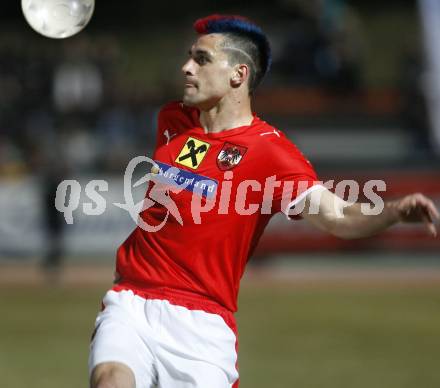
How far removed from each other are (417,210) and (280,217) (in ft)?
37.5

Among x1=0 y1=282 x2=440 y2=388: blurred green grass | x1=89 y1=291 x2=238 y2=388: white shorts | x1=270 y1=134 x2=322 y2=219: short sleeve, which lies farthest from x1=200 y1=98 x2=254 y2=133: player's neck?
x1=0 y1=282 x2=440 y2=388: blurred green grass

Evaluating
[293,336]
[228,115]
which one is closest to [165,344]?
[228,115]

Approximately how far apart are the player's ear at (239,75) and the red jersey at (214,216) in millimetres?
250

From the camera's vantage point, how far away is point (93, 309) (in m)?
12.6

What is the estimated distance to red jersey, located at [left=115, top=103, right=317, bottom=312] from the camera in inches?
196

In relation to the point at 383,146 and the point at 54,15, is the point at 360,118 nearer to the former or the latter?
the point at 383,146

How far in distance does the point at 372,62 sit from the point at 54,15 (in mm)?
19040

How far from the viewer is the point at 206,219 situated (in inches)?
199

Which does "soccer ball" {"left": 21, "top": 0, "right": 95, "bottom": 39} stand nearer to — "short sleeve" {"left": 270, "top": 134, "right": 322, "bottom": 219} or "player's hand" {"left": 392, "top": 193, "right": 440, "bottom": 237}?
"short sleeve" {"left": 270, "top": 134, "right": 322, "bottom": 219}

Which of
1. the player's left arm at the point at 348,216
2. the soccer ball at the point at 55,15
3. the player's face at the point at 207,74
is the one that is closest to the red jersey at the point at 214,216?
the player's left arm at the point at 348,216

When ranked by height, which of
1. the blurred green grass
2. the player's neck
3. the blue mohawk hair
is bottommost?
the blurred green grass

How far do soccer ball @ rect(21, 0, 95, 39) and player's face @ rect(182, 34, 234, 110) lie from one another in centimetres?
68

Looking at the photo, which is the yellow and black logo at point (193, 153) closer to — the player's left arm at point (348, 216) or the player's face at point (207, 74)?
the player's face at point (207, 74)

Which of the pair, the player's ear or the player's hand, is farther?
the player's ear
